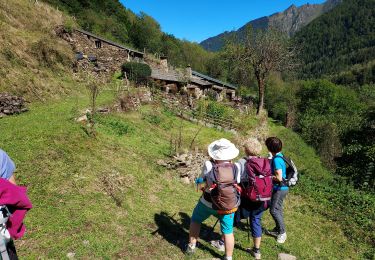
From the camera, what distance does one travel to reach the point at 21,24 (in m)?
20.6

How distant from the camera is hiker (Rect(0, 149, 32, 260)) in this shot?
120 inches

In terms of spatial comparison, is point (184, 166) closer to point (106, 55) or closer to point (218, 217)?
point (218, 217)

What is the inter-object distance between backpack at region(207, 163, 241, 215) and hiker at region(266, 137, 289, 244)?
1.46 meters

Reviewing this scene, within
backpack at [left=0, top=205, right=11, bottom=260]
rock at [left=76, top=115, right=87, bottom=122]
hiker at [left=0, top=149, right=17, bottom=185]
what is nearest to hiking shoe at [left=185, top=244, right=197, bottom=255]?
backpack at [left=0, top=205, right=11, bottom=260]

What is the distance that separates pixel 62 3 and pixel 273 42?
2932 cm

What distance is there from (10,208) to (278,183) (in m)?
4.77

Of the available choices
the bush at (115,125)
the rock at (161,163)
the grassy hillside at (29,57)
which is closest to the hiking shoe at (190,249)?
the rock at (161,163)

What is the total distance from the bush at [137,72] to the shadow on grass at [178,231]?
1875 cm

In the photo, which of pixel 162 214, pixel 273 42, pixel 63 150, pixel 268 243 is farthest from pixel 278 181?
pixel 273 42

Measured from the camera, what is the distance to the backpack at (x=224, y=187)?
4.69 metres

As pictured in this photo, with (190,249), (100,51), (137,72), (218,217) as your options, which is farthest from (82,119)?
(100,51)

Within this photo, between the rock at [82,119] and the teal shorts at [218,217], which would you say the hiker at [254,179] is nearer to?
the teal shorts at [218,217]

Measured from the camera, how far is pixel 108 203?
23.3 ft

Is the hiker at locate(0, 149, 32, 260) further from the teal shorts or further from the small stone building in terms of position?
the small stone building
